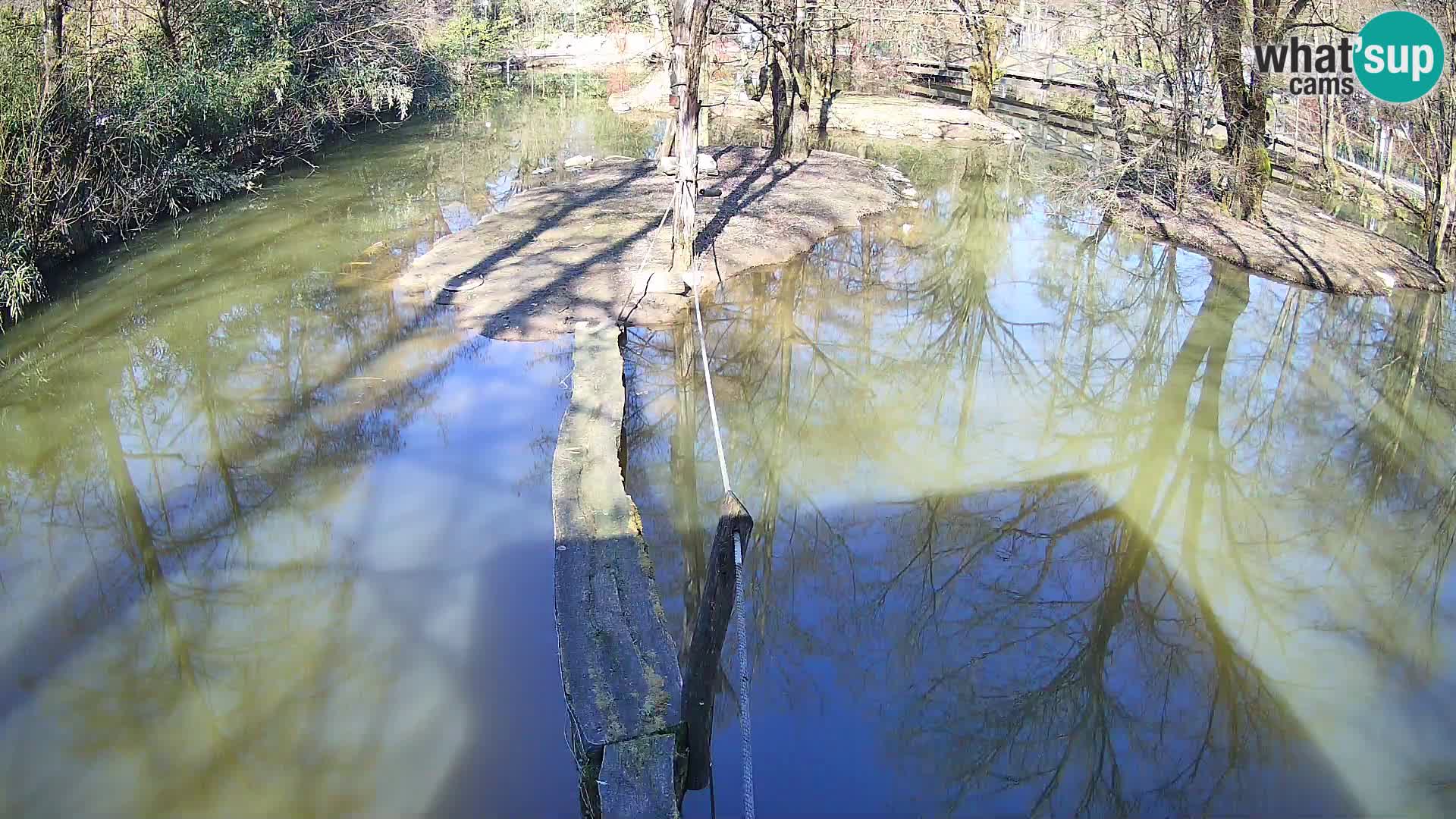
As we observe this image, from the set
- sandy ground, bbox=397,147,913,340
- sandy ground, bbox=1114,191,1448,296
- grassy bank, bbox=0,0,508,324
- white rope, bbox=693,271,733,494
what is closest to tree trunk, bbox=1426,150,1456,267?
sandy ground, bbox=1114,191,1448,296

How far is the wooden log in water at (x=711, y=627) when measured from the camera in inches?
125

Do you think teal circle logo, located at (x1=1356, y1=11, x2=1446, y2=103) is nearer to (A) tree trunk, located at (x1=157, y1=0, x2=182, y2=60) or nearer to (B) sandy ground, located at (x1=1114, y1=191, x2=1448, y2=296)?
(B) sandy ground, located at (x1=1114, y1=191, x2=1448, y2=296)

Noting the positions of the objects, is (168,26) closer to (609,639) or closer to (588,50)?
(609,639)

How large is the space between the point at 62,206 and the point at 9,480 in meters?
4.38

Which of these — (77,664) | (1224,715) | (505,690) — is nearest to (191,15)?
(77,664)

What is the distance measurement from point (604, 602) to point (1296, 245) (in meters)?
9.38

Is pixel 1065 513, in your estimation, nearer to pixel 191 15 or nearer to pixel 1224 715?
pixel 1224 715

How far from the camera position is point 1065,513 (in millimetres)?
5707

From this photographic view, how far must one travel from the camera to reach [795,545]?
5309 mm

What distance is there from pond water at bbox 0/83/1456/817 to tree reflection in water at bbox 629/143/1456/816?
0.08ft

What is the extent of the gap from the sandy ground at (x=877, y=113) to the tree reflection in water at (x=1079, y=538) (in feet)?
31.1

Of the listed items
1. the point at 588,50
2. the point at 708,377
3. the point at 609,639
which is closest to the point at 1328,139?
the point at 708,377

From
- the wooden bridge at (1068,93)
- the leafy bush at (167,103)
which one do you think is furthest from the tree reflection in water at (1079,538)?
the leafy bush at (167,103)

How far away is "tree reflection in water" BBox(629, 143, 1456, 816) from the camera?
396cm
